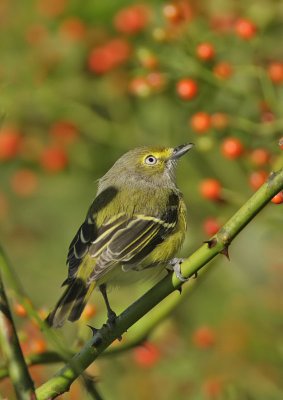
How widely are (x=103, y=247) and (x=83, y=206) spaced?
2632 mm

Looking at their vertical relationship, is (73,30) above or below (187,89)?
above

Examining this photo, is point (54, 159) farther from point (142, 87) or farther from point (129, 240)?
point (129, 240)

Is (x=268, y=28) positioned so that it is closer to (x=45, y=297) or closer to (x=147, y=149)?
(x=147, y=149)

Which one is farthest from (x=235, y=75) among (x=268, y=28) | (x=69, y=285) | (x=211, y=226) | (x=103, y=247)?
(x=69, y=285)

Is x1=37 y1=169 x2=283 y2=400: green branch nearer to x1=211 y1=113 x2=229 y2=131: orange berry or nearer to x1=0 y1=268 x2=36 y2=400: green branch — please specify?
x1=0 y1=268 x2=36 y2=400: green branch

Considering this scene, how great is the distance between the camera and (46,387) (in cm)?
274

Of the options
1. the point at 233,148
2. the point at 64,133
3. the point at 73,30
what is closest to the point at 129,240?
the point at 233,148

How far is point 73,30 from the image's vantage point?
657cm

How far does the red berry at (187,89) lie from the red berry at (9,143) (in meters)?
1.93

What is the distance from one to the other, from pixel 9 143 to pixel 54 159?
40 centimetres

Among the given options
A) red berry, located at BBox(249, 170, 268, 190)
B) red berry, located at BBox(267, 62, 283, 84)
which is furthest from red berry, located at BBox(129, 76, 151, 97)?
red berry, located at BBox(249, 170, 268, 190)

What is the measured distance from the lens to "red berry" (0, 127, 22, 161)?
6676 mm

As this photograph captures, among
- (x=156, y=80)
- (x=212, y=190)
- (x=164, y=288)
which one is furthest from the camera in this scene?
(x=156, y=80)

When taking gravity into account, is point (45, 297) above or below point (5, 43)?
below
